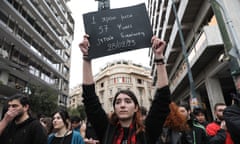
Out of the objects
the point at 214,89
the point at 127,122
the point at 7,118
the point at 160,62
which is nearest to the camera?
the point at 127,122

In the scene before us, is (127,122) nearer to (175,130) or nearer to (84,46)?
(84,46)

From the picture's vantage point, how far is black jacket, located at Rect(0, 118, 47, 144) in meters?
2.58

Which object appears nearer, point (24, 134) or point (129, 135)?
point (129, 135)

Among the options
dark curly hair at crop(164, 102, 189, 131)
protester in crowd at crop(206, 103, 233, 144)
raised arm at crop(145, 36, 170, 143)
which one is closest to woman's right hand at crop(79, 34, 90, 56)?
raised arm at crop(145, 36, 170, 143)

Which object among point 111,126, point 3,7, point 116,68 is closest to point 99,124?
point 111,126

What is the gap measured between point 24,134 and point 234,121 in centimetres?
272

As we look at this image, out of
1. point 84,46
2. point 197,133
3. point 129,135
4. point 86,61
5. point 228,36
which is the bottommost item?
point 197,133

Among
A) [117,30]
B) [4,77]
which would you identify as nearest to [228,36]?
[117,30]

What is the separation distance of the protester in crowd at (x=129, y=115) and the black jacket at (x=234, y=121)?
801 millimetres

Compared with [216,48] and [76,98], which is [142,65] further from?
[216,48]

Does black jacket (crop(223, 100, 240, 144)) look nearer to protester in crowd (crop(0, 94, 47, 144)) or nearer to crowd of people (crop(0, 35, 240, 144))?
crowd of people (crop(0, 35, 240, 144))

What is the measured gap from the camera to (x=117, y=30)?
241cm

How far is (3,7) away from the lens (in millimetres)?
16328

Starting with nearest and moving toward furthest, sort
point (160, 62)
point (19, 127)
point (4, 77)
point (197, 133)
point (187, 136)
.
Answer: point (160, 62)
point (19, 127)
point (187, 136)
point (197, 133)
point (4, 77)
